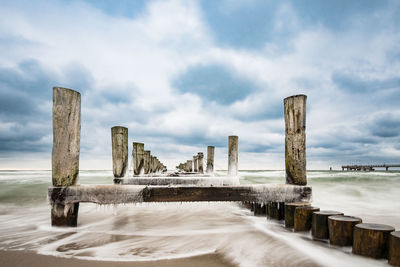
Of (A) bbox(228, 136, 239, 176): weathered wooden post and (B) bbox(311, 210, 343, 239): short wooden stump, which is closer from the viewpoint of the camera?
(B) bbox(311, 210, 343, 239): short wooden stump

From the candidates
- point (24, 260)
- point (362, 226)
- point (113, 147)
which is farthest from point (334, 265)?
point (113, 147)

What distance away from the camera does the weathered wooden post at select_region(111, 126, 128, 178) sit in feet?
19.6

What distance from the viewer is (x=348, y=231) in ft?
7.94

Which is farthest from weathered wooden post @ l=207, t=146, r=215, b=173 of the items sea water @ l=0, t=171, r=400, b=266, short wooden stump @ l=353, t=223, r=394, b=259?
short wooden stump @ l=353, t=223, r=394, b=259

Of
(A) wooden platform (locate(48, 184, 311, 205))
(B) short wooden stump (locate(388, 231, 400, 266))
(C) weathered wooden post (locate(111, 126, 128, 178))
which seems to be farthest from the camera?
(C) weathered wooden post (locate(111, 126, 128, 178))

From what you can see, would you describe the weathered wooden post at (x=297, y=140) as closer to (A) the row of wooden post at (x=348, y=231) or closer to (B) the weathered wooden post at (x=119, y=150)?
(A) the row of wooden post at (x=348, y=231)

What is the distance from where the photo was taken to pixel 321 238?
9.03 ft

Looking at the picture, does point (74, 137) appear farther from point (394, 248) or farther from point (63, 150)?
point (394, 248)

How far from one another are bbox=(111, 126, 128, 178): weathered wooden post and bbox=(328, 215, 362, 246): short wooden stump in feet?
15.8

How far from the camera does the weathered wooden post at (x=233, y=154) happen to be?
876cm

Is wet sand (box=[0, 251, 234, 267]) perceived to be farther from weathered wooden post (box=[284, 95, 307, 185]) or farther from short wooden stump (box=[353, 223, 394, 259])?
weathered wooden post (box=[284, 95, 307, 185])

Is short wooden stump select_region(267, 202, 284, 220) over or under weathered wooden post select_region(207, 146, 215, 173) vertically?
under

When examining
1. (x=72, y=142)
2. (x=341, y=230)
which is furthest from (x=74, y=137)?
(x=341, y=230)

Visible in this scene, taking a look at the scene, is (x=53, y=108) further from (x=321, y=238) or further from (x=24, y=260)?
(x=321, y=238)
